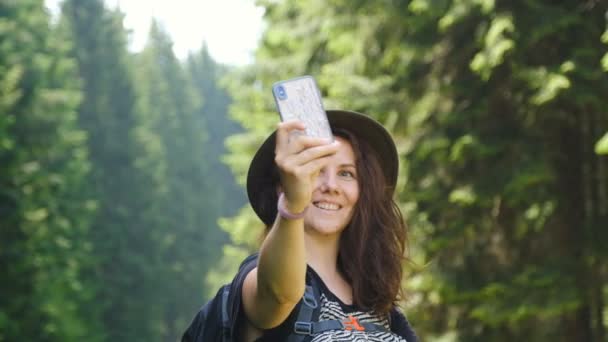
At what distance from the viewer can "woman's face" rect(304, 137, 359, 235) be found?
10.3ft

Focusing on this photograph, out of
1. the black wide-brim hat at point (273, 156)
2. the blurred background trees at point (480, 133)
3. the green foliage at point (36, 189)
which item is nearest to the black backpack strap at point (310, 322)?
the black wide-brim hat at point (273, 156)

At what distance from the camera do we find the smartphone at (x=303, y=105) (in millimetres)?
2607

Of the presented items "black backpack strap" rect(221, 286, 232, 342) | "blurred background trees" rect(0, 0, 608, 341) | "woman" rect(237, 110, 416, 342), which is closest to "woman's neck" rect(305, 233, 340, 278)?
"woman" rect(237, 110, 416, 342)

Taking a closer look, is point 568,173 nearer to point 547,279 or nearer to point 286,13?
point 547,279

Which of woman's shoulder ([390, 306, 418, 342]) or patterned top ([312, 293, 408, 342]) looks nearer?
patterned top ([312, 293, 408, 342])

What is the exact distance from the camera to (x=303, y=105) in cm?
267

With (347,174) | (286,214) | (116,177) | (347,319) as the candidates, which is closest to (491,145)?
(347,174)

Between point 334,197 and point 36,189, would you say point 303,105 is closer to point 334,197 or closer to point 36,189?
point 334,197

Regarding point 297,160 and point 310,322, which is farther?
point 310,322

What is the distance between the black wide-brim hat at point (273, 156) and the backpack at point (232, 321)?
0.33 meters

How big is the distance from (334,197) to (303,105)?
581 millimetres

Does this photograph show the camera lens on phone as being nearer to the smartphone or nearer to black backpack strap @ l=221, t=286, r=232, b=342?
the smartphone

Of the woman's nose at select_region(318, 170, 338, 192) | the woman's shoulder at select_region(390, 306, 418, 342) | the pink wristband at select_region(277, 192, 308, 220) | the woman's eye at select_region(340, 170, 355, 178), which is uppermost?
the woman's eye at select_region(340, 170, 355, 178)

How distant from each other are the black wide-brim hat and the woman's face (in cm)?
13
